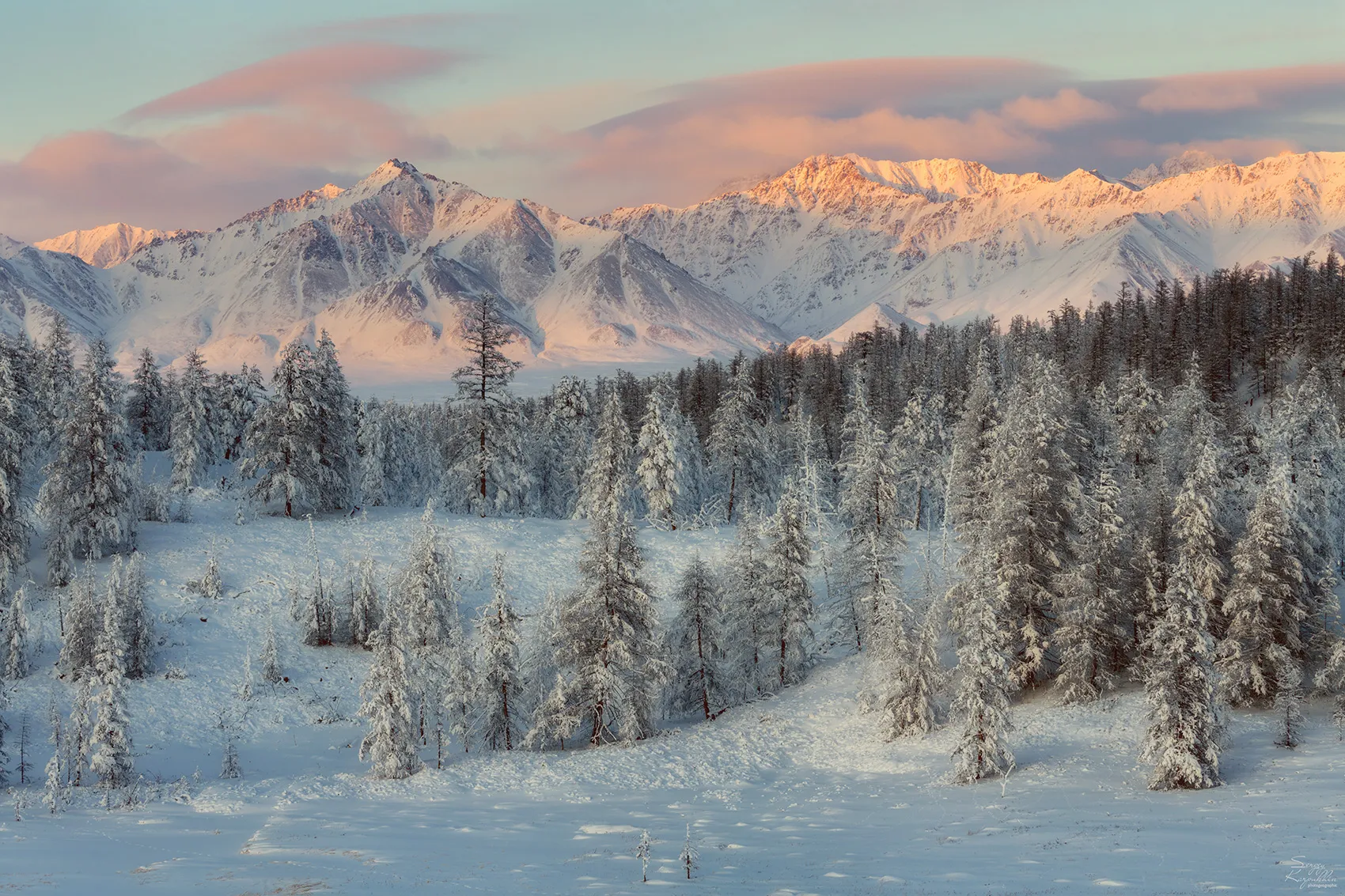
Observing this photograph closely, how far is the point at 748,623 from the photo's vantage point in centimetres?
4791

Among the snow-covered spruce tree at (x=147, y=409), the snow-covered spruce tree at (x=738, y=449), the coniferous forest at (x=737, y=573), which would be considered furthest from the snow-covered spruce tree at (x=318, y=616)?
the snow-covered spruce tree at (x=147, y=409)

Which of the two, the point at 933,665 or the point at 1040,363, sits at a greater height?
the point at 1040,363

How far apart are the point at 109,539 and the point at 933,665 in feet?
138

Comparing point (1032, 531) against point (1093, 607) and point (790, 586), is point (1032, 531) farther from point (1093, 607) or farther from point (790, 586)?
point (790, 586)

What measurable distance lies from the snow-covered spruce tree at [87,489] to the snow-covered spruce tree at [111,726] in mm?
18508

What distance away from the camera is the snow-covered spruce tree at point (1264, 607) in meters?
37.8

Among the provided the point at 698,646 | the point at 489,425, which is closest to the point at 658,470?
the point at 489,425

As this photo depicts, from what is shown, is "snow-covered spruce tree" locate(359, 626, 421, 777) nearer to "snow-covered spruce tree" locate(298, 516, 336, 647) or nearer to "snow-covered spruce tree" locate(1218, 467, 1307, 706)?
"snow-covered spruce tree" locate(298, 516, 336, 647)

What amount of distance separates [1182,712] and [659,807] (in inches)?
676

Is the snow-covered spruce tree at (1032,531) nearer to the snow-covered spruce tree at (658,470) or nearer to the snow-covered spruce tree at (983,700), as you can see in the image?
the snow-covered spruce tree at (983,700)

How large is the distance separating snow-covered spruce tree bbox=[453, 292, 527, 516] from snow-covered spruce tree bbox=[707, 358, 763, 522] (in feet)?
53.5

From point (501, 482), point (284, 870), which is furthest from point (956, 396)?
point (284, 870)

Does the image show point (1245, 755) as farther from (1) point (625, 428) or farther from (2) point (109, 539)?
(2) point (109, 539)

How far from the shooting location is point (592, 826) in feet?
99.6
